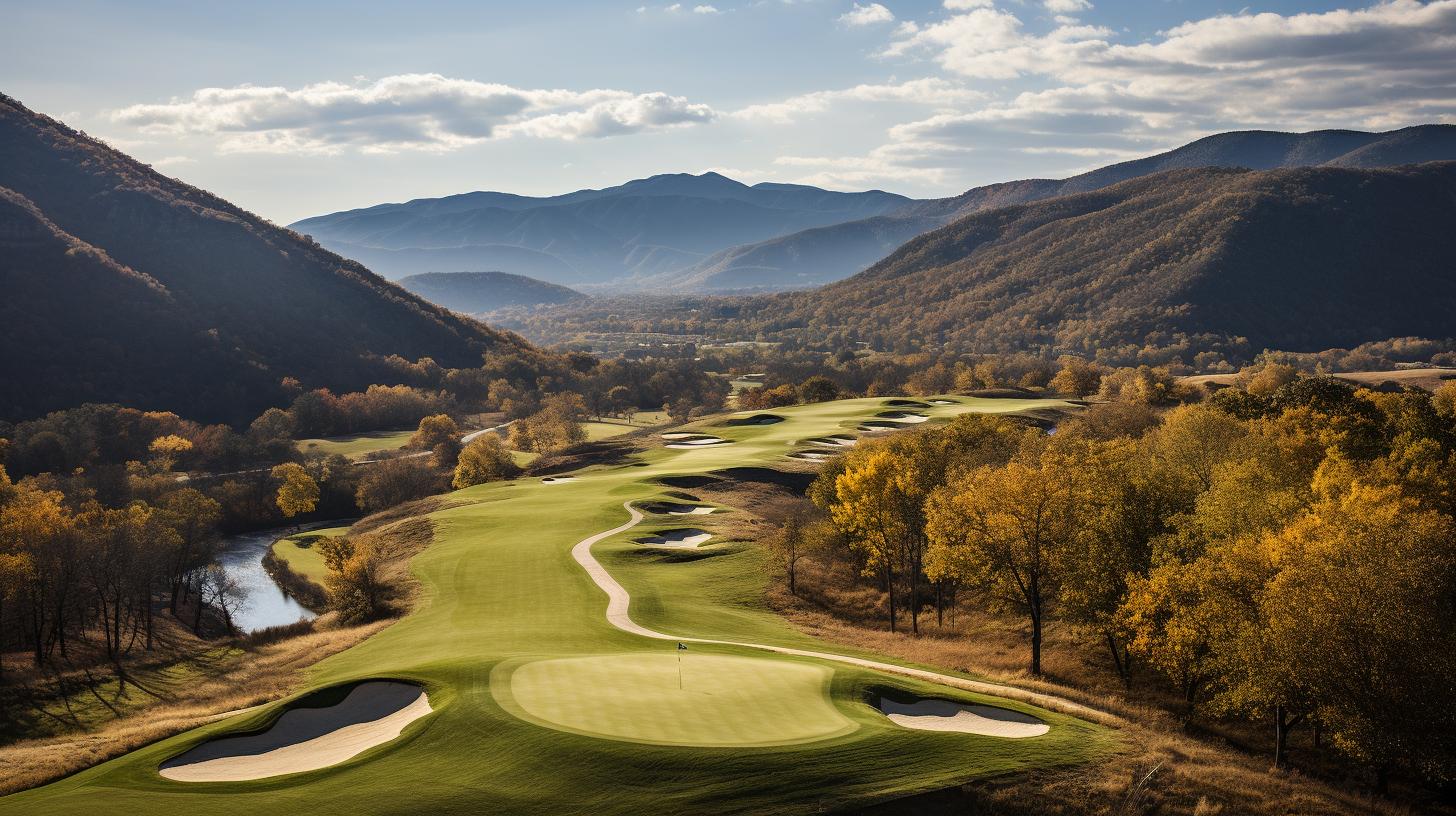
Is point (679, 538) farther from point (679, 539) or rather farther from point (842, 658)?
point (842, 658)

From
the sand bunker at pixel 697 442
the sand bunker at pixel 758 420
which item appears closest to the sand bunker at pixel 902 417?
the sand bunker at pixel 758 420

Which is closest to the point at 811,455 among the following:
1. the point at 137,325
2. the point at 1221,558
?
the point at 1221,558

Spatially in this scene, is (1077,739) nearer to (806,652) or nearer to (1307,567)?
(1307,567)

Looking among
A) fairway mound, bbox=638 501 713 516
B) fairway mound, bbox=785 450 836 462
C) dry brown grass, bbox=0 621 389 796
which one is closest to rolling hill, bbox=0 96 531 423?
fairway mound, bbox=785 450 836 462

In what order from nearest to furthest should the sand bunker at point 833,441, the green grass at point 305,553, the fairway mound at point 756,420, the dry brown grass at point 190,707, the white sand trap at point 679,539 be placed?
the dry brown grass at point 190,707 < the white sand trap at point 679,539 < the green grass at point 305,553 < the sand bunker at point 833,441 < the fairway mound at point 756,420

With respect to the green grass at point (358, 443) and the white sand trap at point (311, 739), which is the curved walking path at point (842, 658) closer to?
the white sand trap at point (311, 739)

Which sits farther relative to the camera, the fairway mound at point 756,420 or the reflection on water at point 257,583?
the fairway mound at point 756,420
